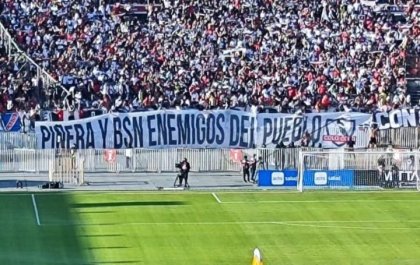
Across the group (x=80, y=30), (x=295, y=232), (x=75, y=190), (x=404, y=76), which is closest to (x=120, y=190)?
(x=75, y=190)

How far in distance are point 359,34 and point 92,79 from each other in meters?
15.3

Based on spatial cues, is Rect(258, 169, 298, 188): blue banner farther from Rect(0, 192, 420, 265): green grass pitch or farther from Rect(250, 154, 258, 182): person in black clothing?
Rect(250, 154, 258, 182): person in black clothing

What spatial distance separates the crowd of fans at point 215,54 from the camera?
64.1 meters

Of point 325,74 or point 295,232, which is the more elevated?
point 325,74

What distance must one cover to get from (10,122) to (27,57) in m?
5.27

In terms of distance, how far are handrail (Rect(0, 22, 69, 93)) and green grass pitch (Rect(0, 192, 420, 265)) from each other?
1281 centimetres

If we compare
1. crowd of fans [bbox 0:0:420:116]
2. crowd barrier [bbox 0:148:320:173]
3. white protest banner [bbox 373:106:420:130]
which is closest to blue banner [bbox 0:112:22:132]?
crowd of fans [bbox 0:0:420:116]

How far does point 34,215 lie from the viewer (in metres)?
46.5

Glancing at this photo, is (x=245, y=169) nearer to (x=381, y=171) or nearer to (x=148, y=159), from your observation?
(x=148, y=159)

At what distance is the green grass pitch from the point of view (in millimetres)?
39375

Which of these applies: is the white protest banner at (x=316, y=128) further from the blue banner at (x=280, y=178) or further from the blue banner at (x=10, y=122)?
the blue banner at (x=10, y=122)

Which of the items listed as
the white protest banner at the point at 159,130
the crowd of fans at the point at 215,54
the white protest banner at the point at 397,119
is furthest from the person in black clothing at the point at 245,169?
the white protest banner at the point at 397,119

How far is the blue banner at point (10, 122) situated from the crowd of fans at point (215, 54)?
1.61 meters

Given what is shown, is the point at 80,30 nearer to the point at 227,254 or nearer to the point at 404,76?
the point at 404,76
